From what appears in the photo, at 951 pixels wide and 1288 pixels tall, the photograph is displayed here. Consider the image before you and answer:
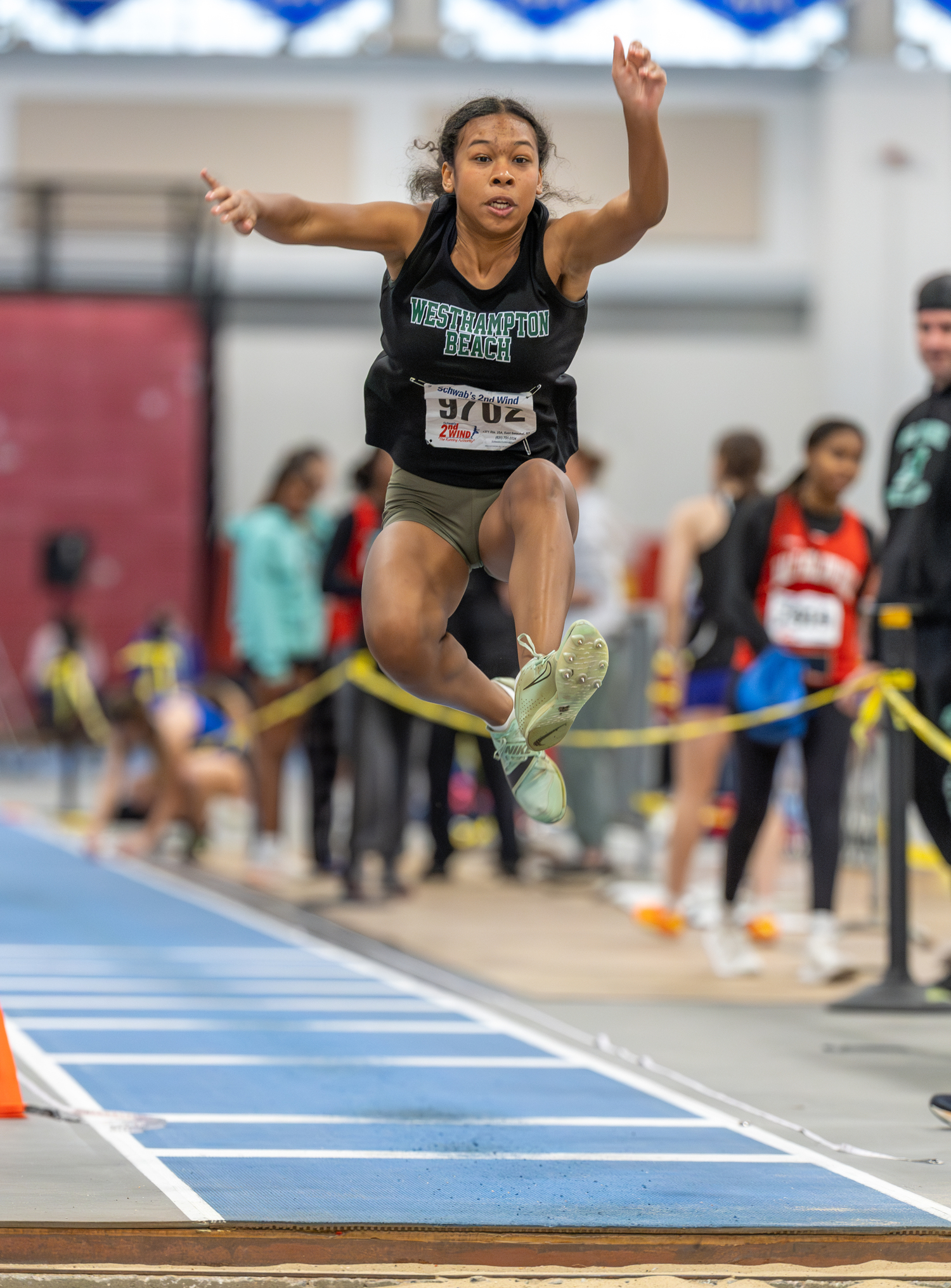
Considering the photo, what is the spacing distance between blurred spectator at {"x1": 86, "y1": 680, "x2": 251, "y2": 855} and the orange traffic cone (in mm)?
5664

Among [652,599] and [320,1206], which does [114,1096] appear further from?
[652,599]

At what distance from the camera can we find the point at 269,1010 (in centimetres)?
589

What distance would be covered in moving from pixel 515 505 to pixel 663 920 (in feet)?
12.3

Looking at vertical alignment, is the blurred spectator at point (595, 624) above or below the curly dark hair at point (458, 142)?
below

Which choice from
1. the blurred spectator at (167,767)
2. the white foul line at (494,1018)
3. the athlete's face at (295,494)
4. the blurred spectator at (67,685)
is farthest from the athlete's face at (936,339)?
the blurred spectator at (67,685)

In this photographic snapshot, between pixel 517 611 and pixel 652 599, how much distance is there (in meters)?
17.6

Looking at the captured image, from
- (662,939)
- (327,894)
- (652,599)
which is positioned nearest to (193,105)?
(652,599)

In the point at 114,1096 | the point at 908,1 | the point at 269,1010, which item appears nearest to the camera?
the point at 114,1096

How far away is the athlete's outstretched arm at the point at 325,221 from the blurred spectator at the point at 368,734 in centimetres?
413

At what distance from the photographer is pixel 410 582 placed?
420 centimetres

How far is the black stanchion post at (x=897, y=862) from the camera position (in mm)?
5723

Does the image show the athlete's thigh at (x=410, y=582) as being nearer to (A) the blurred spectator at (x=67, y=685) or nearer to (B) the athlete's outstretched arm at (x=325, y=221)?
(B) the athlete's outstretched arm at (x=325, y=221)

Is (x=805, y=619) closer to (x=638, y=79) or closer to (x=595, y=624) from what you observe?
→ (x=595, y=624)

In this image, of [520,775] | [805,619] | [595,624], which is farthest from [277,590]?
[520,775]
